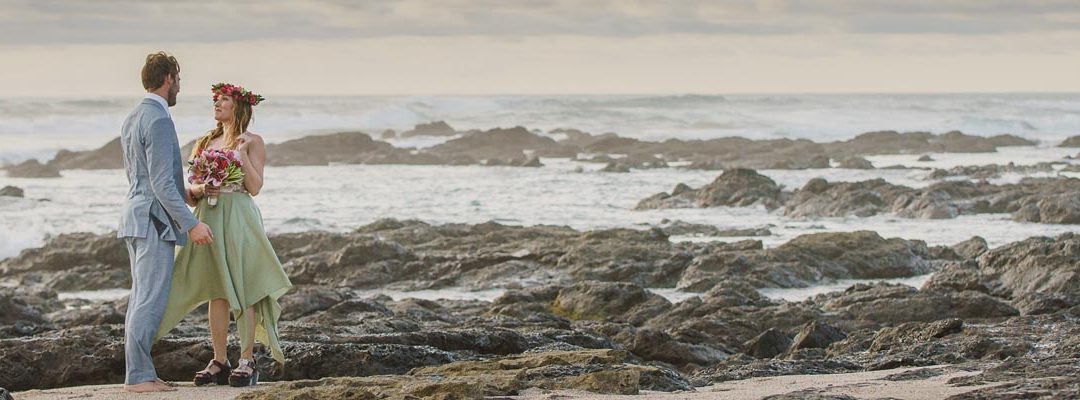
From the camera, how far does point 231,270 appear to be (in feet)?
24.9

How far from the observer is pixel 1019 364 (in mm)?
7363

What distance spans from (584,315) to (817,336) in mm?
3305

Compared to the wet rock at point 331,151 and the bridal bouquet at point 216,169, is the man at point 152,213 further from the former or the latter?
the wet rock at point 331,151

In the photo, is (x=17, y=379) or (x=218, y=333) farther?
(x=17, y=379)

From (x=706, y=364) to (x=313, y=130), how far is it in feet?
210

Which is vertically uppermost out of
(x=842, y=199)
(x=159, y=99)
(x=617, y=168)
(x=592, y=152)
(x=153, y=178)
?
(x=159, y=99)

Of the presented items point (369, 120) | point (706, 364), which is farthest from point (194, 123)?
point (706, 364)

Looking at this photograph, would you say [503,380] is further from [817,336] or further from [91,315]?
[91,315]

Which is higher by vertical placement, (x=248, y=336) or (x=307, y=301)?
(x=248, y=336)

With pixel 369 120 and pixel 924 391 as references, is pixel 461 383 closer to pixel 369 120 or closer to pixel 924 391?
pixel 924 391

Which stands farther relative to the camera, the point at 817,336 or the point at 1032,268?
the point at 1032,268

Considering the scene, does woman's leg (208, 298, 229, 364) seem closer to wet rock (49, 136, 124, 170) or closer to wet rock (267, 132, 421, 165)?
wet rock (49, 136, 124, 170)

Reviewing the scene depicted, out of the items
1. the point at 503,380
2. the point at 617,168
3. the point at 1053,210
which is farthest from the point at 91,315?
the point at 617,168

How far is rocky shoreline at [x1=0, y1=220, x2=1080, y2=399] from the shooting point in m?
7.88
